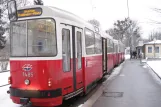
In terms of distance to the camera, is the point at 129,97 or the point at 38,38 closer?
the point at 38,38

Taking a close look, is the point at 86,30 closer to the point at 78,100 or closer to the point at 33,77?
the point at 78,100

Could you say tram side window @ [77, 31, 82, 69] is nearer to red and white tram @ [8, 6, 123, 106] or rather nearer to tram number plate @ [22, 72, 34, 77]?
red and white tram @ [8, 6, 123, 106]

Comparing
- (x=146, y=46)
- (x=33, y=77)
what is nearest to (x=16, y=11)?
(x=33, y=77)

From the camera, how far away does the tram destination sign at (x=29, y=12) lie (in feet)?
27.3

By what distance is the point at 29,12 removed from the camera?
843cm

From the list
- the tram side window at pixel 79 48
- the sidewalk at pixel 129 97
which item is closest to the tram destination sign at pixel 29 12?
the tram side window at pixel 79 48

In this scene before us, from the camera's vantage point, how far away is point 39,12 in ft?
27.2

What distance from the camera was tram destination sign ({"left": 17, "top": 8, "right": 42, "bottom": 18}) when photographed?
8.31m

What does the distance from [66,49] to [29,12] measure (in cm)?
168

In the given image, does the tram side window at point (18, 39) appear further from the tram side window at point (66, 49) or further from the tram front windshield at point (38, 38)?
the tram side window at point (66, 49)


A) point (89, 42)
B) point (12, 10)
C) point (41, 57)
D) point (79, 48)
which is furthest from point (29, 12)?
point (89, 42)

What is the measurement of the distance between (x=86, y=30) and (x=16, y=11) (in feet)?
11.4

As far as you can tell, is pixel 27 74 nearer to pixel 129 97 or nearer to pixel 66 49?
pixel 66 49

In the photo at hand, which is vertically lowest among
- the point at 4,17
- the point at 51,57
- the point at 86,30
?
the point at 51,57
